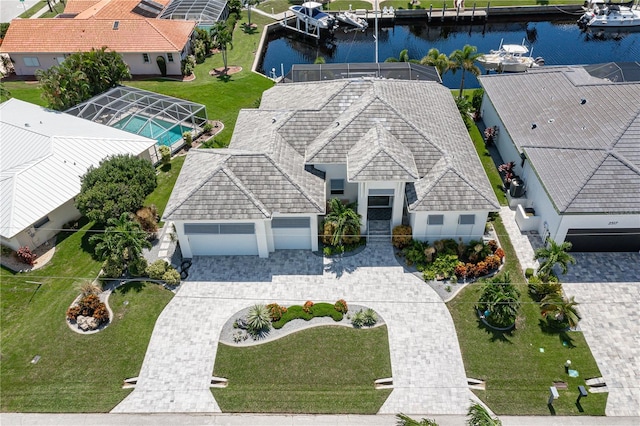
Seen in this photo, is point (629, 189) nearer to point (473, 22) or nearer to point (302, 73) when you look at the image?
point (302, 73)

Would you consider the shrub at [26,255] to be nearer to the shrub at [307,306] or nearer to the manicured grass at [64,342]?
the manicured grass at [64,342]

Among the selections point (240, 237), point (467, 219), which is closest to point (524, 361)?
point (467, 219)

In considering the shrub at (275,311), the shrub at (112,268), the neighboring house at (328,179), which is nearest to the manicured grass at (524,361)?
the neighboring house at (328,179)

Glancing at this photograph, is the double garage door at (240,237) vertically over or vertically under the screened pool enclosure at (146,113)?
under

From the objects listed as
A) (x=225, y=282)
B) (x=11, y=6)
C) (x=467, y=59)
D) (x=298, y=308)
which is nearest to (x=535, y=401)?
(x=298, y=308)

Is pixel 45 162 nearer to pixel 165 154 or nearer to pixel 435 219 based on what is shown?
pixel 165 154

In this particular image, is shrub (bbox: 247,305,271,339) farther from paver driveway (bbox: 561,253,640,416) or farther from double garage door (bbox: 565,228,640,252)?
double garage door (bbox: 565,228,640,252)
